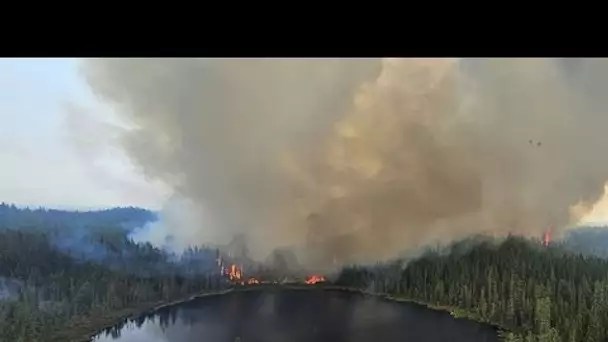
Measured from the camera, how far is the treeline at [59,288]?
1562mm

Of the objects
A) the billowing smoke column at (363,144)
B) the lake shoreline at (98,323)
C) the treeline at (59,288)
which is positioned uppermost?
the billowing smoke column at (363,144)

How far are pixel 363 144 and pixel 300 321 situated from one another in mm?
440

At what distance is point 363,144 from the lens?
160cm

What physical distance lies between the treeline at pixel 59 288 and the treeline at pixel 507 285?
0.42m

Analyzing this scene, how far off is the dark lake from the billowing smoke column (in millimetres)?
114

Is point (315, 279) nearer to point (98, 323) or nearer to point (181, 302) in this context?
point (181, 302)

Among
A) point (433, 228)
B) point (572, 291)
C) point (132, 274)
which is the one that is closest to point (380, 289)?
point (433, 228)

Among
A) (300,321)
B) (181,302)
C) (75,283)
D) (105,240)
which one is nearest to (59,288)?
(75,283)

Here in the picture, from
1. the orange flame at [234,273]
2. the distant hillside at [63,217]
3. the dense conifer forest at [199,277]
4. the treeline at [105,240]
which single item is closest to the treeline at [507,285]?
the dense conifer forest at [199,277]

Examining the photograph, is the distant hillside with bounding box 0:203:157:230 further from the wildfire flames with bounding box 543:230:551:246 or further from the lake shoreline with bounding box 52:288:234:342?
the wildfire flames with bounding box 543:230:551:246

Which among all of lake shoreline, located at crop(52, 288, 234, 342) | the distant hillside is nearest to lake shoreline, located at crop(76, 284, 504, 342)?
lake shoreline, located at crop(52, 288, 234, 342)

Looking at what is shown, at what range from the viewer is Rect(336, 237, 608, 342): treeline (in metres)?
1.58

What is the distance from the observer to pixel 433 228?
5.21ft

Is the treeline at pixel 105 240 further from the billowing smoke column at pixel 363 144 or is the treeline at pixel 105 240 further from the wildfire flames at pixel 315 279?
the wildfire flames at pixel 315 279
